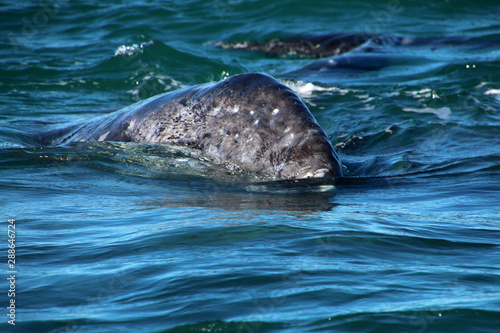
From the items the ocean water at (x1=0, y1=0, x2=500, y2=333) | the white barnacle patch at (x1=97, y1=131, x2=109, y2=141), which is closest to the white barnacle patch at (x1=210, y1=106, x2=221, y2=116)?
the ocean water at (x1=0, y1=0, x2=500, y2=333)

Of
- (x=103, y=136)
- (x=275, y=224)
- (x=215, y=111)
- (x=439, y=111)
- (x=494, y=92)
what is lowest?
(x=275, y=224)

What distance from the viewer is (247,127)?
5676mm

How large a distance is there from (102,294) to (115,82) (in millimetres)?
9965

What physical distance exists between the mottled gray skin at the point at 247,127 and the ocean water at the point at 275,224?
0.54ft

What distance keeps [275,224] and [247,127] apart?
173cm

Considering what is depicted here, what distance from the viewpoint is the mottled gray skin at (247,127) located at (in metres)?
5.42

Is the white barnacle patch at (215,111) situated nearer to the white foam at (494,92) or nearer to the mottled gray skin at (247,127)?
the mottled gray skin at (247,127)

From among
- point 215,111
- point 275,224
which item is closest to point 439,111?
point 215,111

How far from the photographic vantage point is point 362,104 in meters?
10.0

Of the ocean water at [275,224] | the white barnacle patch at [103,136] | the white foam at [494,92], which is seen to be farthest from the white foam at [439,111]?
the white barnacle patch at [103,136]

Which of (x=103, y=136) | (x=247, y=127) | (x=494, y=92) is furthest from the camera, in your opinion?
(x=494, y=92)

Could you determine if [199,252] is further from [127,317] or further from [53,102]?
[53,102]

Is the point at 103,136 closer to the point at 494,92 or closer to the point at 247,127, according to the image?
the point at 247,127

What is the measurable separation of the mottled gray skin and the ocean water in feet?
0.54
